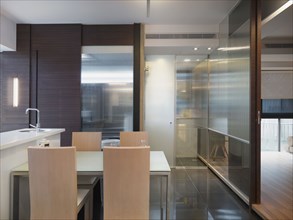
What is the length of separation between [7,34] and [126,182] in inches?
152

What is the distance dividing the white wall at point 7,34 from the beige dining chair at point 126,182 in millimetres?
3523

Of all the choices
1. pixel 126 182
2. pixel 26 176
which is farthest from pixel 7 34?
pixel 126 182

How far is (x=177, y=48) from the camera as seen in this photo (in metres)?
4.97

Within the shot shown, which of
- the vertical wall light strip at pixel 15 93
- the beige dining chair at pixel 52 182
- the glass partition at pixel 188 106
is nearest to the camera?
the beige dining chair at pixel 52 182

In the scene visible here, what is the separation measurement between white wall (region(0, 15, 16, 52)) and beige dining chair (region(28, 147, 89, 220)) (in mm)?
3183

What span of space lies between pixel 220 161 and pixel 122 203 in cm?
306

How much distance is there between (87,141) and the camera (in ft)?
11.3

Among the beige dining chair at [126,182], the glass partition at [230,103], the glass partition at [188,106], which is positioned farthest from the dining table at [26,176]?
the glass partition at [188,106]

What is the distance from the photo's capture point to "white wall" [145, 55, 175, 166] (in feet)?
18.4

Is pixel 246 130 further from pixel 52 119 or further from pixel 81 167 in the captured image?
pixel 52 119

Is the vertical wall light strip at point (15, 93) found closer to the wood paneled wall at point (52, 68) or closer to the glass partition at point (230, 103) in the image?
the wood paneled wall at point (52, 68)

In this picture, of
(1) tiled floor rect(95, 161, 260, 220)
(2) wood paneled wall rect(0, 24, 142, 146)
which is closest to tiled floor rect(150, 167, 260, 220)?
(1) tiled floor rect(95, 161, 260, 220)

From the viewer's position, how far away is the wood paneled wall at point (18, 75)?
4.73 m

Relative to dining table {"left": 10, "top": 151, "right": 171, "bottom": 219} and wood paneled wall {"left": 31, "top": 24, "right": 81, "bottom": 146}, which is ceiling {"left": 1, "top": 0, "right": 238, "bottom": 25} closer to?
wood paneled wall {"left": 31, "top": 24, "right": 81, "bottom": 146}
